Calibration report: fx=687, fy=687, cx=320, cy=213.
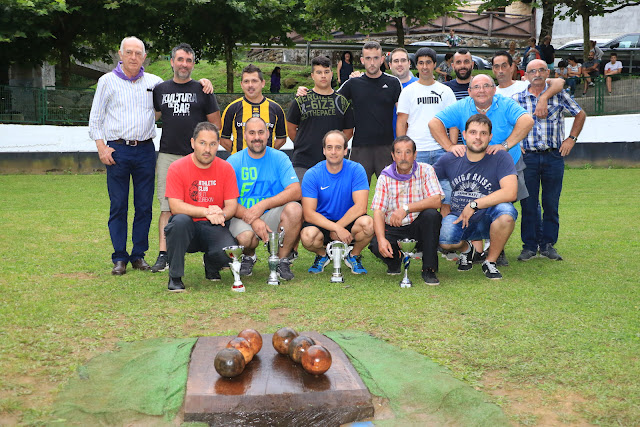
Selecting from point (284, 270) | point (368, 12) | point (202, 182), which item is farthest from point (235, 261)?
point (368, 12)

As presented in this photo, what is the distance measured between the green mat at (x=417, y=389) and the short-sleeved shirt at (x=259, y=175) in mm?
2680

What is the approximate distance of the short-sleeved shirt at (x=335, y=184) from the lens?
685 cm

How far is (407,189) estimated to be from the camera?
6.74 meters

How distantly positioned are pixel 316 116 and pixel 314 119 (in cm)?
4

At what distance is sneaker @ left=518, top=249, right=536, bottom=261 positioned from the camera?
767 centimetres

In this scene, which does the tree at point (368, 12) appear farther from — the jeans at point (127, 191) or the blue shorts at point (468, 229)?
the blue shorts at point (468, 229)

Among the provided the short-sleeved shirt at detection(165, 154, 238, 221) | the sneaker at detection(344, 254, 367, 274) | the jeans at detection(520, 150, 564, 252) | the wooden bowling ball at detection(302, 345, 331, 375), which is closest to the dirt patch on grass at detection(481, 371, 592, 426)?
the wooden bowling ball at detection(302, 345, 331, 375)

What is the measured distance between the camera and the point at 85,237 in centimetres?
904

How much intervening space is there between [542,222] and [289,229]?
305 centimetres

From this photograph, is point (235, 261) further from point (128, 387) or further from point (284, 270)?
point (128, 387)

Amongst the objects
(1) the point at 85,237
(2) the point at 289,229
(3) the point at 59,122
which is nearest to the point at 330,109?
(2) the point at 289,229

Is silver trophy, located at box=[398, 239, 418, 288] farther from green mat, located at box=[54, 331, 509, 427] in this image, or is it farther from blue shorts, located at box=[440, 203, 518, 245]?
green mat, located at box=[54, 331, 509, 427]

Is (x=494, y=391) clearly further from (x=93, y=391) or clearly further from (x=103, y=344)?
(x=103, y=344)

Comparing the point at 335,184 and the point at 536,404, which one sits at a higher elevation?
the point at 335,184
